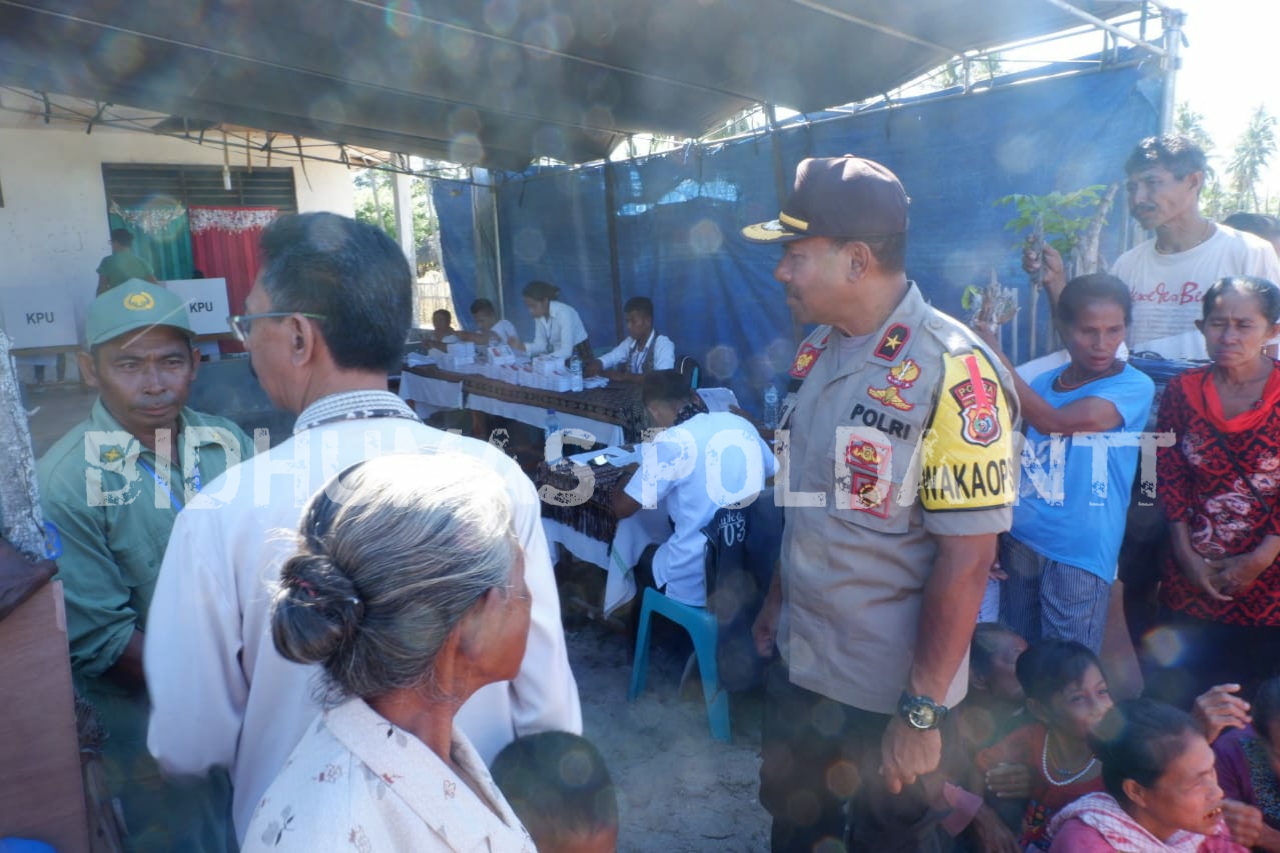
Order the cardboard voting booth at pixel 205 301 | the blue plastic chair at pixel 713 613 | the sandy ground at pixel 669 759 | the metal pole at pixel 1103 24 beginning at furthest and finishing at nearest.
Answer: the cardboard voting booth at pixel 205 301
the metal pole at pixel 1103 24
the blue plastic chair at pixel 713 613
the sandy ground at pixel 669 759

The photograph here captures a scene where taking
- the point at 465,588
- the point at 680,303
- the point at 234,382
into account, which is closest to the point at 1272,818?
the point at 465,588

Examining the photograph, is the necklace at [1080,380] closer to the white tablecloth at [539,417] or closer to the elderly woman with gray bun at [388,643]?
the elderly woman with gray bun at [388,643]

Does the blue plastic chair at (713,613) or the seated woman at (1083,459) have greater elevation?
the seated woman at (1083,459)

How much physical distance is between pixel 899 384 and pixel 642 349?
5039mm

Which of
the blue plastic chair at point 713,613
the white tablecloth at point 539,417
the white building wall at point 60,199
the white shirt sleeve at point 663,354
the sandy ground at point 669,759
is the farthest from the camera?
the white building wall at point 60,199

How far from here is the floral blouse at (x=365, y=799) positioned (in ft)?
2.67

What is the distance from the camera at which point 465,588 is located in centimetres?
90

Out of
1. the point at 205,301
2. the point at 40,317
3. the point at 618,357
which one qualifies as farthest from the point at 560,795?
the point at 40,317

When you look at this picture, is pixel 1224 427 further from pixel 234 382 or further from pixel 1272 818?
pixel 234 382

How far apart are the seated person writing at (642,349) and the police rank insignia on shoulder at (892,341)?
4.56m

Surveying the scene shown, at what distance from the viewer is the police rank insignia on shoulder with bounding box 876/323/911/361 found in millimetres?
1745

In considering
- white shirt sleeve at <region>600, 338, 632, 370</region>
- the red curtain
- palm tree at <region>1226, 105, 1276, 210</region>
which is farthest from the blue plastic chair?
palm tree at <region>1226, 105, 1276, 210</region>

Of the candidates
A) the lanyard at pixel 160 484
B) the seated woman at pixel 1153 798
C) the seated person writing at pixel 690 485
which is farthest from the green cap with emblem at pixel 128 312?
the seated woman at pixel 1153 798

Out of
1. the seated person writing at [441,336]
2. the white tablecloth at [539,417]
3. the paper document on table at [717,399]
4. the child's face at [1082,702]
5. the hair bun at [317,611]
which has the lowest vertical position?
the child's face at [1082,702]
